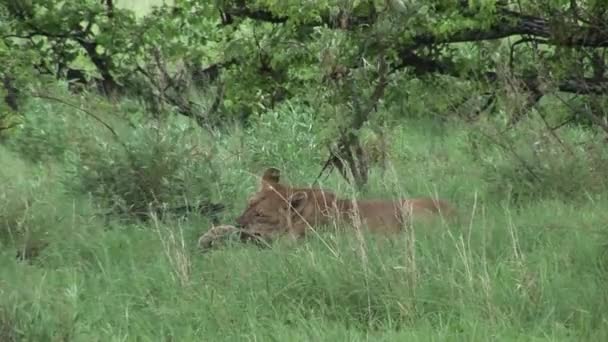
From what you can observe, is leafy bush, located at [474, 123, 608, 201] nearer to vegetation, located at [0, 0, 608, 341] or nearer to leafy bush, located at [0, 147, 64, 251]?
vegetation, located at [0, 0, 608, 341]

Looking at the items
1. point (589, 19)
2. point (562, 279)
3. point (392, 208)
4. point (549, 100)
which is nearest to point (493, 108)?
point (549, 100)

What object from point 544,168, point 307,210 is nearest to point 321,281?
point 307,210

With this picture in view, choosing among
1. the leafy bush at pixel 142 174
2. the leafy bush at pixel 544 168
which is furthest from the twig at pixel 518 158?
the leafy bush at pixel 142 174

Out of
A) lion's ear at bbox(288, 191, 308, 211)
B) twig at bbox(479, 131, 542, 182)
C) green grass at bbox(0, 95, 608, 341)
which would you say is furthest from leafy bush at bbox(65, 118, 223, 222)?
twig at bbox(479, 131, 542, 182)

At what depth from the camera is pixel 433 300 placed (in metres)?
5.98

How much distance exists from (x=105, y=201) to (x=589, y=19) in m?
4.09

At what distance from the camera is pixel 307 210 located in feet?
26.0

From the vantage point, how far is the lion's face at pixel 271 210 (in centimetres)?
791

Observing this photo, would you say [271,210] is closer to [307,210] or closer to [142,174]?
[307,210]

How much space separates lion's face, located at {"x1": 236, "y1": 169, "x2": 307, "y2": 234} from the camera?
791cm

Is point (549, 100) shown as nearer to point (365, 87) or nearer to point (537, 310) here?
point (365, 87)

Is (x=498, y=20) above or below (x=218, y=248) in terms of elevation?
above

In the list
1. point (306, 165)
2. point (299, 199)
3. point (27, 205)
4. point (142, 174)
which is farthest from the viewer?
point (306, 165)

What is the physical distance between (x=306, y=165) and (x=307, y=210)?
3.19 m
